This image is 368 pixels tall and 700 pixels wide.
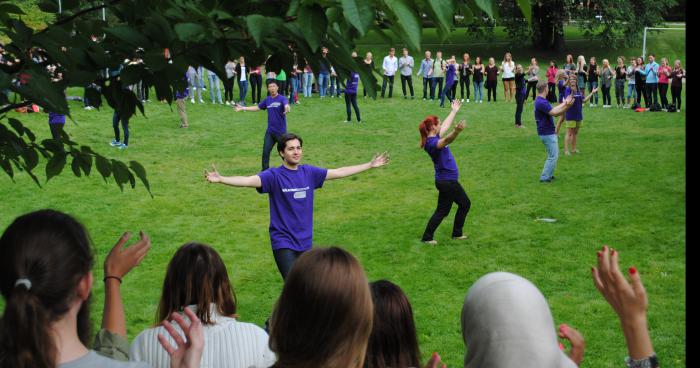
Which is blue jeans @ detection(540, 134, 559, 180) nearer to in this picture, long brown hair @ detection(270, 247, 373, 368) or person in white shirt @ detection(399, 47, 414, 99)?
long brown hair @ detection(270, 247, 373, 368)

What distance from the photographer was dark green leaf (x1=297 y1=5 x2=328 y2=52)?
2836mm

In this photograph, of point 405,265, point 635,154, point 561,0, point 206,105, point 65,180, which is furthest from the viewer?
point 561,0

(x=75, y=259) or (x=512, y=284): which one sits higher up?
(x=75, y=259)

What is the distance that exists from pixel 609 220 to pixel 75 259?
504 inches

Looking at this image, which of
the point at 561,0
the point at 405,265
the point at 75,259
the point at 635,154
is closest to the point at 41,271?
the point at 75,259

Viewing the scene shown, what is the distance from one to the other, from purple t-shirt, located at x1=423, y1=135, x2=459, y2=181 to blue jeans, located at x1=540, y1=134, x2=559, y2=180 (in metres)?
4.98

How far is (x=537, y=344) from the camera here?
2.74 m

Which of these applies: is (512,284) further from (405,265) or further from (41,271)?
(405,265)

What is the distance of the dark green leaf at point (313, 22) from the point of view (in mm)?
2836

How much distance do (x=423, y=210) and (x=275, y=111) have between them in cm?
442

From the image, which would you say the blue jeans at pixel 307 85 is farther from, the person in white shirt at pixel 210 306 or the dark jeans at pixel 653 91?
the person in white shirt at pixel 210 306

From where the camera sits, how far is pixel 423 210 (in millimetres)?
15531

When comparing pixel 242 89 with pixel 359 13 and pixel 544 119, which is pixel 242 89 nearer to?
pixel 544 119

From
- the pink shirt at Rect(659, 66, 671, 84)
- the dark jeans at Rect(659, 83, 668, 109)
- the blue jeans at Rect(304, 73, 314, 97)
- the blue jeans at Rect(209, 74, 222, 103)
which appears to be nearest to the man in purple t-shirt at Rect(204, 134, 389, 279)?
the blue jeans at Rect(209, 74, 222, 103)
